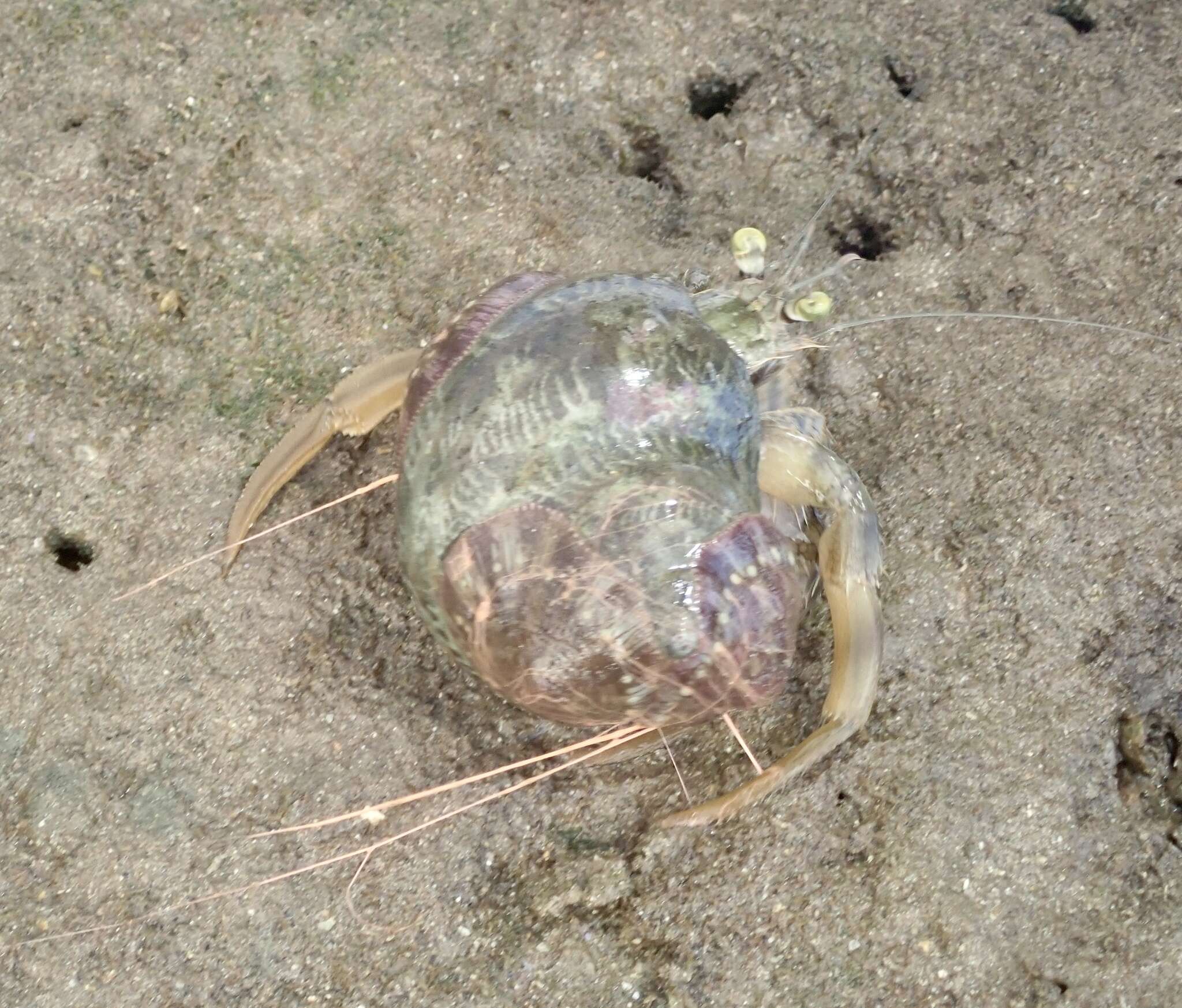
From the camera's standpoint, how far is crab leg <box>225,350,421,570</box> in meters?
2.01

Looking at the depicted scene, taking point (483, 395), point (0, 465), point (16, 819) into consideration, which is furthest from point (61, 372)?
point (483, 395)

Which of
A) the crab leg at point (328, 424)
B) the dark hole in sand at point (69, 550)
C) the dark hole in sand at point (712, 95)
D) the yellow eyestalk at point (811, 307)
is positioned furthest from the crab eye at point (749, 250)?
the dark hole in sand at point (69, 550)

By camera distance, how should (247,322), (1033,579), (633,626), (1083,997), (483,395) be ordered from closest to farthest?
1. (633,626)
2. (483,395)
3. (1083,997)
4. (1033,579)
5. (247,322)

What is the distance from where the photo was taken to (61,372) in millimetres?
2102

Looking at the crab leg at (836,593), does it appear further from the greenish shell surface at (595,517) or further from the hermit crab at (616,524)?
the greenish shell surface at (595,517)

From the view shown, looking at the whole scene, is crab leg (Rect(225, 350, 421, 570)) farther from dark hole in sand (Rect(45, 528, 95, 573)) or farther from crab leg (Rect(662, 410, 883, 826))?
crab leg (Rect(662, 410, 883, 826))

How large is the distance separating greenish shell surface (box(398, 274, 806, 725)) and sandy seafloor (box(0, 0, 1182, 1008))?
0.44 m

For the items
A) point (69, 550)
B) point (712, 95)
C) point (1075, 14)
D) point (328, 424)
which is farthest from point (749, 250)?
point (69, 550)

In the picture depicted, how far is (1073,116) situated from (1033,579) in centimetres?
109

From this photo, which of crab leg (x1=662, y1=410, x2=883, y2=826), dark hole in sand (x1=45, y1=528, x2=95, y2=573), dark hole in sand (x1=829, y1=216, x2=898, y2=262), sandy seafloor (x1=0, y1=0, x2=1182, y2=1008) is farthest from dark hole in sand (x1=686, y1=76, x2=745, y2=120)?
dark hole in sand (x1=45, y1=528, x2=95, y2=573)

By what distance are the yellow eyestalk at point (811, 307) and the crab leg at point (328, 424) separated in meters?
0.78

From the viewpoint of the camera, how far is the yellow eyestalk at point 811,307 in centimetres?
193

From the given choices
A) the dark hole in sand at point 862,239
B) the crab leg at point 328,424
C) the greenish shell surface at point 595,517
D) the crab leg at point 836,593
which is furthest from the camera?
the dark hole in sand at point 862,239

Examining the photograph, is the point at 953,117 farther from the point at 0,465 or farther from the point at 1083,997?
the point at 0,465
